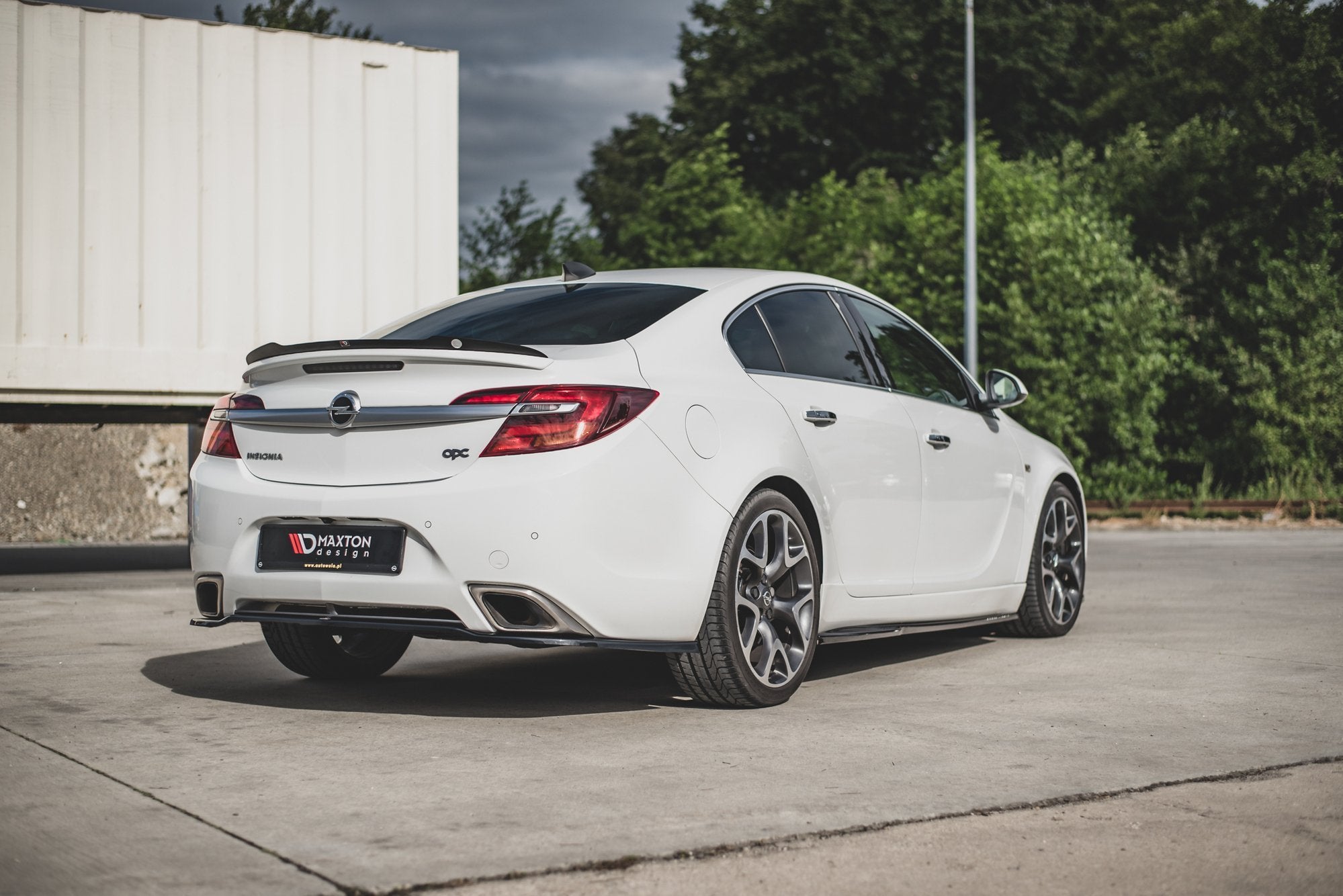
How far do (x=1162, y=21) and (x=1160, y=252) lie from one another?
51.8ft

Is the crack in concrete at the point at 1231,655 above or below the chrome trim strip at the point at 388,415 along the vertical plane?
below

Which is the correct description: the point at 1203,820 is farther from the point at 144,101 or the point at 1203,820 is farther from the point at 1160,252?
the point at 1160,252

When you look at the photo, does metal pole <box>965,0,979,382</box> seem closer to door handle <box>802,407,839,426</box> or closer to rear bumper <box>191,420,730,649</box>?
door handle <box>802,407,839,426</box>

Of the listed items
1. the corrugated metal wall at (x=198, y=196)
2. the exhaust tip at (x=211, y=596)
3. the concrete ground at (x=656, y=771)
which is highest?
the corrugated metal wall at (x=198, y=196)

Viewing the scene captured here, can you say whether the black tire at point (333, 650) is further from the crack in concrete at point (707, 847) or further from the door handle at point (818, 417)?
the door handle at point (818, 417)

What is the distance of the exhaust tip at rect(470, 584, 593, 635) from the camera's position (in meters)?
4.70

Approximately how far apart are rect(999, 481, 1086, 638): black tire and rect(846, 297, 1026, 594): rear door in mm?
321

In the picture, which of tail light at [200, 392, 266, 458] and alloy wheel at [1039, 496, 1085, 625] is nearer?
tail light at [200, 392, 266, 458]

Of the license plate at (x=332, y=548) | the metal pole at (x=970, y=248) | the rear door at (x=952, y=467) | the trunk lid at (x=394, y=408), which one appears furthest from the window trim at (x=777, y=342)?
the metal pole at (x=970, y=248)

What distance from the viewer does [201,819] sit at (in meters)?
3.68

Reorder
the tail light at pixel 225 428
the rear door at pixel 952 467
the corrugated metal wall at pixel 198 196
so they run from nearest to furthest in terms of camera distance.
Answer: the tail light at pixel 225 428 < the rear door at pixel 952 467 < the corrugated metal wall at pixel 198 196

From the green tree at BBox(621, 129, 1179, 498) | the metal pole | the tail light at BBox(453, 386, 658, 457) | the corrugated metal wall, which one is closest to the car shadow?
the tail light at BBox(453, 386, 658, 457)

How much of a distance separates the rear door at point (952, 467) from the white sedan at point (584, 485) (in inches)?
3.4

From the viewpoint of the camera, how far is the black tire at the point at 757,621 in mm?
5121
